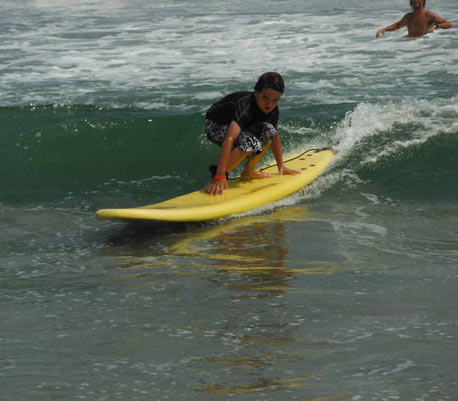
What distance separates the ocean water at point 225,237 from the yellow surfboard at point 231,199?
0.32ft

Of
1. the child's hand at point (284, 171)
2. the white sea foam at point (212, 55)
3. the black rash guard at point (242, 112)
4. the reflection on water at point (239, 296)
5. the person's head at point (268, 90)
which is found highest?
the white sea foam at point (212, 55)

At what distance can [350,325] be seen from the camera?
148 inches

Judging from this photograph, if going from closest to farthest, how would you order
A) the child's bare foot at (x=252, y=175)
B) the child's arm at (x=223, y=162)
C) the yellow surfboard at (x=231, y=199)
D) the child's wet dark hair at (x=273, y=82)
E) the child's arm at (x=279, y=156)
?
the yellow surfboard at (x=231, y=199)
the child's wet dark hair at (x=273, y=82)
the child's arm at (x=223, y=162)
the child's arm at (x=279, y=156)
the child's bare foot at (x=252, y=175)

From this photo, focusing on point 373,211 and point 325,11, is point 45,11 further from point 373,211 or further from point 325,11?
point 373,211

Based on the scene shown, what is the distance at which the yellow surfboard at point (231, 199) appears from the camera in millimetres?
5523

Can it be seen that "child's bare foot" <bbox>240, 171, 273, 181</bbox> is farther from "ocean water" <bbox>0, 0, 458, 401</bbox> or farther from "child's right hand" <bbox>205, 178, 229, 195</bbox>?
"child's right hand" <bbox>205, 178, 229, 195</bbox>

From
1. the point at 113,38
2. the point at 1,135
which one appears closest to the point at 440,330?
the point at 1,135

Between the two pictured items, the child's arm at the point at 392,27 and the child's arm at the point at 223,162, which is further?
the child's arm at the point at 392,27

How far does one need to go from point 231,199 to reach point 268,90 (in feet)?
2.69

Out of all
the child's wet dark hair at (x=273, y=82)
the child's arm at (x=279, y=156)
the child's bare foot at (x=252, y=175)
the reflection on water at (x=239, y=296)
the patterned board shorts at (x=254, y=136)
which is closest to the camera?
the reflection on water at (x=239, y=296)

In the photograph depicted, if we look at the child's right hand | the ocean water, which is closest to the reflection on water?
the ocean water

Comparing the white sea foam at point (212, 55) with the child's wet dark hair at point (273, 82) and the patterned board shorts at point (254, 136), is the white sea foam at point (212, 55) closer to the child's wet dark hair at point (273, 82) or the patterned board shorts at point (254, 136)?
the patterned board shorts at point (254, 136)

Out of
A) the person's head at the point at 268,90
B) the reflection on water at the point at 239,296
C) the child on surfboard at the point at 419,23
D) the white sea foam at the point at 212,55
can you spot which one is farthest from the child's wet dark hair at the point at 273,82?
the child on surfboard at the point at 419,23

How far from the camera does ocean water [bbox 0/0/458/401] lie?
10.9 feet
